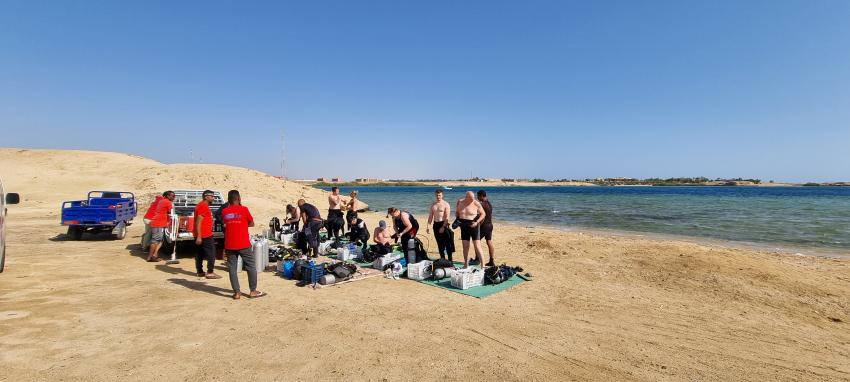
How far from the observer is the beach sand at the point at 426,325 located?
4.07m

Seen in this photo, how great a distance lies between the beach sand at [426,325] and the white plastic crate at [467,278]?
1.57ft

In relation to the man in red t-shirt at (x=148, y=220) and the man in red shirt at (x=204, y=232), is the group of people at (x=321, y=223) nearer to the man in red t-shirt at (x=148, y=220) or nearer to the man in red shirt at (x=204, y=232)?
the man in red shirt at (x=204, y=232)

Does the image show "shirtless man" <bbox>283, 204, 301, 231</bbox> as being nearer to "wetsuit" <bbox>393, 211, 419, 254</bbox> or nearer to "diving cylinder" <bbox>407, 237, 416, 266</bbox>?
"wetsuit" <bbox>393, 211, 419, 254</bbox>

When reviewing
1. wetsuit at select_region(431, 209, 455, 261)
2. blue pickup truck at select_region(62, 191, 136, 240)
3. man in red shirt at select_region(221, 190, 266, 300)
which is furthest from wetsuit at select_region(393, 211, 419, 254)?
blue pickup truck at select_region(62, 191, 136, 240)

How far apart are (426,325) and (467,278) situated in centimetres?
204

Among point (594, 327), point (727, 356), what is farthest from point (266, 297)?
point (727, 356)

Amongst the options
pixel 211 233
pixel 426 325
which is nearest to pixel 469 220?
pixel 426 325

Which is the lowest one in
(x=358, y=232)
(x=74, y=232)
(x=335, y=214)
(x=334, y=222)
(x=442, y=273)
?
(x=442, y=273)

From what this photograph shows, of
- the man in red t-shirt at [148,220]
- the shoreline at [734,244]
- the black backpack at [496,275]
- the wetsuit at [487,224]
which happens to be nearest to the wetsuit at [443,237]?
the wetsuit at [487,224]

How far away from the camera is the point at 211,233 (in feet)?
25.5

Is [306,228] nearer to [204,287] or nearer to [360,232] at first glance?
[360,232]

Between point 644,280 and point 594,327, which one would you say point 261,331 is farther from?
point 644,280

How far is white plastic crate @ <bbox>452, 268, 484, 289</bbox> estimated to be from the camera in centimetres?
717

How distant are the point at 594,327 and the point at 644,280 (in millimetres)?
3906
